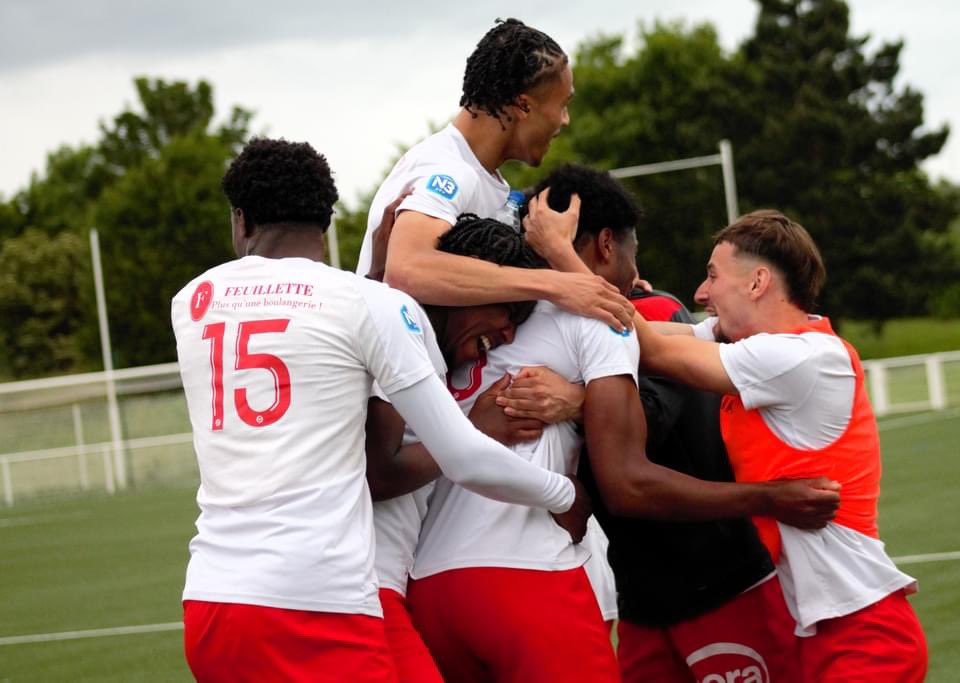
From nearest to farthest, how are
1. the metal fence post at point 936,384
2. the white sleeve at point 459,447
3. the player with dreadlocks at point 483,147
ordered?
the white sleeve at point 459,447, the player with dreadlocks at point 483,147, the metal fence post at point 936,384

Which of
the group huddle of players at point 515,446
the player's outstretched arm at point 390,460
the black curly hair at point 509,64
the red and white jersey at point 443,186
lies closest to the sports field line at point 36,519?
the red and white jersey at point 443,186

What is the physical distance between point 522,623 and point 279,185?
1.21 m

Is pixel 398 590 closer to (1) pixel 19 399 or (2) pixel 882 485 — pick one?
(2) pixel 882 485

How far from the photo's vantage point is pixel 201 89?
6206cm

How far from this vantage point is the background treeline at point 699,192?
153 ft

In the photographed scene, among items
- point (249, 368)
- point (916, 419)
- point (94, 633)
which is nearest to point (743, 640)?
point (249, 368)

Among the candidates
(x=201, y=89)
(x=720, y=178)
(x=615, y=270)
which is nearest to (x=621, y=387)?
(x=615, y=270)

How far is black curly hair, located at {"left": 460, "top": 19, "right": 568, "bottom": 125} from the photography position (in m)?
4.32

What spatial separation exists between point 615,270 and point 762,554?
0.92m

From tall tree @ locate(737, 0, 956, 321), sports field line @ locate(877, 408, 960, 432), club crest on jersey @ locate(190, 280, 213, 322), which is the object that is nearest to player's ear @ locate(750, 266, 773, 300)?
club crest on jersey @ locate(190, 280, 213, 322)

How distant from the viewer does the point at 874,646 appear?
3.70m

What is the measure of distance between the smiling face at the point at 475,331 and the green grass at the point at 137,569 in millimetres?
3824

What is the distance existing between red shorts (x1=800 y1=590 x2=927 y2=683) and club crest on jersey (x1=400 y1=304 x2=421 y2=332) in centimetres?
140

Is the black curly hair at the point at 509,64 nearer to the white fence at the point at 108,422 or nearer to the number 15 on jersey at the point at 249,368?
the number 15 on jersey at the point at 249,368
